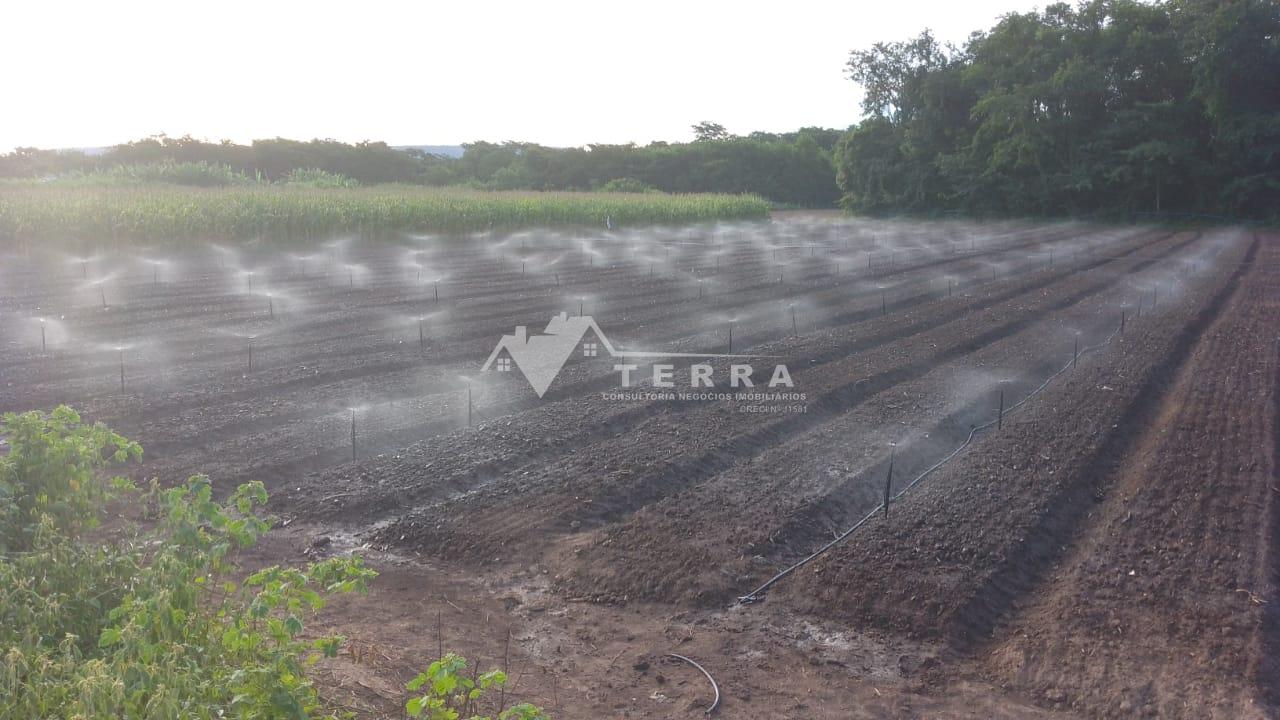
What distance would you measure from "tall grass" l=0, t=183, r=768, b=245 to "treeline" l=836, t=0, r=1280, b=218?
693 inches

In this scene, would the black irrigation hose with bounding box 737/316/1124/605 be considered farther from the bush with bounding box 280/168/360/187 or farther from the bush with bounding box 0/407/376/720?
the bush with bounding box 280/168/360/187

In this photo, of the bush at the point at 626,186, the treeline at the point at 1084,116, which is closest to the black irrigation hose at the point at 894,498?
the treeline at the point at 1084,116

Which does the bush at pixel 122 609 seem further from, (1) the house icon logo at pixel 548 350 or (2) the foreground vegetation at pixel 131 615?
(1) the house icon logo at pixel 548 350

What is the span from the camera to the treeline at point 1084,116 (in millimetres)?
34719

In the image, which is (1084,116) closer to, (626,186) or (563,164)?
(626,186)

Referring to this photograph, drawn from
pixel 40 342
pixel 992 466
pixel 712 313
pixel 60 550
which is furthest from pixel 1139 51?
pixel 60 550

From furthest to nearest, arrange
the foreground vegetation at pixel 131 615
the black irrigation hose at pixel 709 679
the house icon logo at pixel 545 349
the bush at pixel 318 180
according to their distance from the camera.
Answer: the bush at pixel 318 180 < the house icon logo at pixel 545 349 < the black irrigation hose at pixel 709 679 < the foreground vegetation at pixel 131 615

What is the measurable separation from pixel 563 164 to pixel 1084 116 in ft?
96.8

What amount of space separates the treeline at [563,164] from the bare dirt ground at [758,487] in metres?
40.9

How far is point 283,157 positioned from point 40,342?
4895 cm

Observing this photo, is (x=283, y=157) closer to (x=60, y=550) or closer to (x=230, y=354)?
(x=230, y=354)

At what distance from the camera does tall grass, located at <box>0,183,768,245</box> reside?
1981 centimetres

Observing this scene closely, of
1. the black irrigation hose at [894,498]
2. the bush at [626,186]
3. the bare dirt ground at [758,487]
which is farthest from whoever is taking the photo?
the bush at [626,186]

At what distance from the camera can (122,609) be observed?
2.87 meters
